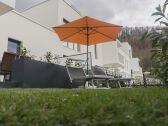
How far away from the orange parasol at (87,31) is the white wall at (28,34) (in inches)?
107

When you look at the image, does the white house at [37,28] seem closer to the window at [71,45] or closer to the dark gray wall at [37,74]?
the window at [71,45]

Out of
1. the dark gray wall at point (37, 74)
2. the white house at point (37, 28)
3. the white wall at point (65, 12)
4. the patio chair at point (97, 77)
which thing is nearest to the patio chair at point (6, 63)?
the dark gray wall at point (37, 74)

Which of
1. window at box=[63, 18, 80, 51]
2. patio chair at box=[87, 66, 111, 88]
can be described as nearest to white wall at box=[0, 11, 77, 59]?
window at box=[63, 18, 80, 51]

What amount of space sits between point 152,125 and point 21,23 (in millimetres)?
8070

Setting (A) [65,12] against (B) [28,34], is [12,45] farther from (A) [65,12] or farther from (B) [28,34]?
(A) [65,12]

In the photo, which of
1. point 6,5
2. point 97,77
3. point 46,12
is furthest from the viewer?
point 46,12

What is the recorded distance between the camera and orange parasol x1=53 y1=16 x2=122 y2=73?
5.30 m

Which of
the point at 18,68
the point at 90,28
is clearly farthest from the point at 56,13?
the point at 18,68

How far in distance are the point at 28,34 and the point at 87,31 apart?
3885mm

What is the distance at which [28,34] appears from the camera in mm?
7809

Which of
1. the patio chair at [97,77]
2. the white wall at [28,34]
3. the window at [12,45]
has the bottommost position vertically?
the patio chair at [97,77]

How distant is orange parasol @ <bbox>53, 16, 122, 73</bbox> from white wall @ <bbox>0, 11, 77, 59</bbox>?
8.88 feet

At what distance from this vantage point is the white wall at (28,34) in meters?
6.61

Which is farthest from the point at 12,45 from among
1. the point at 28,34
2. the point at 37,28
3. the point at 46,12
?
the point at 46,12
